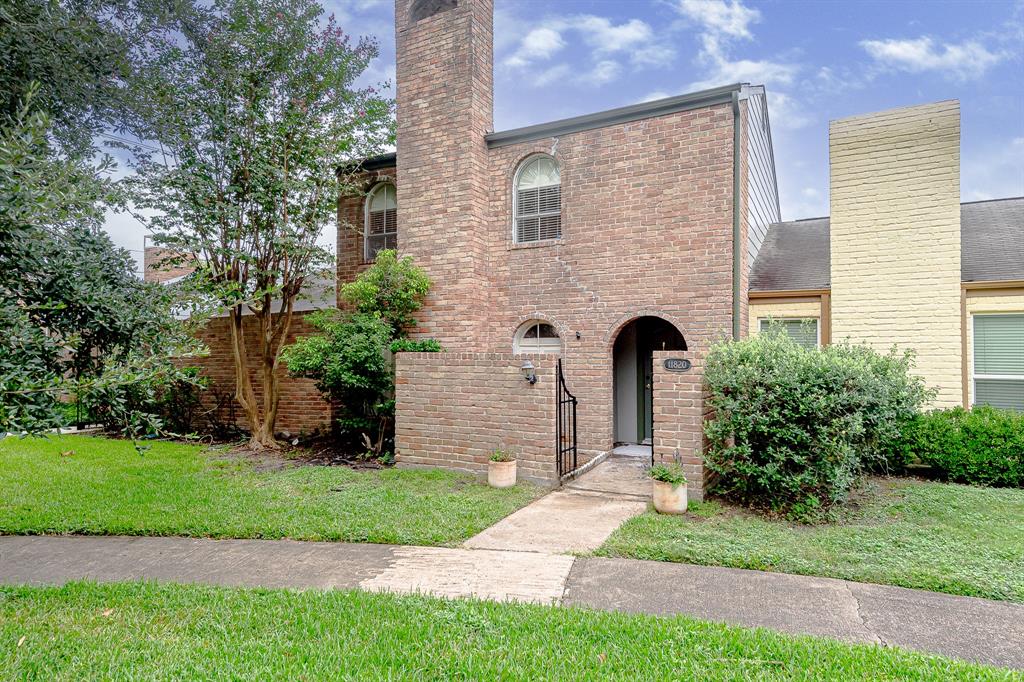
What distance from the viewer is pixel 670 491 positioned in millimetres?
6250

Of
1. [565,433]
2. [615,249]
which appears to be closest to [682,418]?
[565,433]

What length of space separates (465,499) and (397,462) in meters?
2.40

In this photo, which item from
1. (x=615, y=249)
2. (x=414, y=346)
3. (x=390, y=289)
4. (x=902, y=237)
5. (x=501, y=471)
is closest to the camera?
(x=501, y=471)

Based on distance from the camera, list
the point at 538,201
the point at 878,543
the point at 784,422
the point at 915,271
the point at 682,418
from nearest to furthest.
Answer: the point at 878,543
the point at 784,422
the point at 682,418
the point at 915,271
the point at 538,201

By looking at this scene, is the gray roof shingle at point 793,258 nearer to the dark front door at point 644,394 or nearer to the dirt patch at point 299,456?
the dark front door at point 644,394

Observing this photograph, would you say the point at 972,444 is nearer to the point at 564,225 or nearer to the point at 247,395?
the point at 564,225

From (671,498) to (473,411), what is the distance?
124 inches

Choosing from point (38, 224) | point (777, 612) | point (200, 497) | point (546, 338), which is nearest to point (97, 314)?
point (38, 224)

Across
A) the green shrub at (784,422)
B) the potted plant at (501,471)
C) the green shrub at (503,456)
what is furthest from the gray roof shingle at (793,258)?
the potted plant at (501,471)

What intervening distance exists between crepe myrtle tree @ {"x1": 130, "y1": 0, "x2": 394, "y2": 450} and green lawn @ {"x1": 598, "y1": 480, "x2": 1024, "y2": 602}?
7.23 meters

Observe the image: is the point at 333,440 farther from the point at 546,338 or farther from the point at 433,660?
the point at 433,660

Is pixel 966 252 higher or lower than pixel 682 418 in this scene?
higher

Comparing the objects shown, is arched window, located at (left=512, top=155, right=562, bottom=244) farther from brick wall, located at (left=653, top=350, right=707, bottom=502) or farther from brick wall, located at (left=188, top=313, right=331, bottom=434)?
brick wall, located at (left=188, top=313, right=331, bottom=434)

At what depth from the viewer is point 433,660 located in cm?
321
